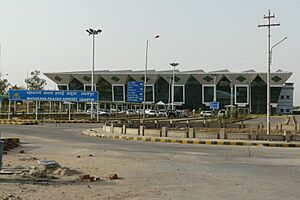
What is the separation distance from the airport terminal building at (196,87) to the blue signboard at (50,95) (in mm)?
66720

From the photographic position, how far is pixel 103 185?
1037 cm

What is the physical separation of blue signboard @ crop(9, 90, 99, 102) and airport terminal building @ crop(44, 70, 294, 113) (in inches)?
2627

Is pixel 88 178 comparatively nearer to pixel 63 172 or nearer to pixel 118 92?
pixel 63 172

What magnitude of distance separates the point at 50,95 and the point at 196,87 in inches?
3007

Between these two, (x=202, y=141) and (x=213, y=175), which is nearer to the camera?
(x=213, y=175)

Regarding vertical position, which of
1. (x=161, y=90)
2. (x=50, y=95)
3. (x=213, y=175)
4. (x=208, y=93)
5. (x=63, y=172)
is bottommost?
(x=213, y=175)

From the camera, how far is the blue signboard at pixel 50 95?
51.6 meters

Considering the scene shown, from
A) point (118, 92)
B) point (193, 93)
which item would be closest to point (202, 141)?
point (193, 93)

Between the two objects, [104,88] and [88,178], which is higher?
[104,88]

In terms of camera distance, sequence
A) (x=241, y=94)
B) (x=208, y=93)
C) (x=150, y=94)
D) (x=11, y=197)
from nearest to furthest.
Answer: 1. (x=11, y=197)
2. (x=241, y=94)
3. (x=208, y=93)
4. (x=150, y=94)

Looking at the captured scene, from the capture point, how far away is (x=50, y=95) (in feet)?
173

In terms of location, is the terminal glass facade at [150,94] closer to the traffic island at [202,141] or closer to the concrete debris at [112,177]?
the traffic island at [202,141]

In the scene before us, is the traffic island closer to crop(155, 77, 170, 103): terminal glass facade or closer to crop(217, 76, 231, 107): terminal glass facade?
crop(217, 76, 231, 107): terminal glass facade

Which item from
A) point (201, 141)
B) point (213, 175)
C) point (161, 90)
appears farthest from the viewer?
point (161, 90)
